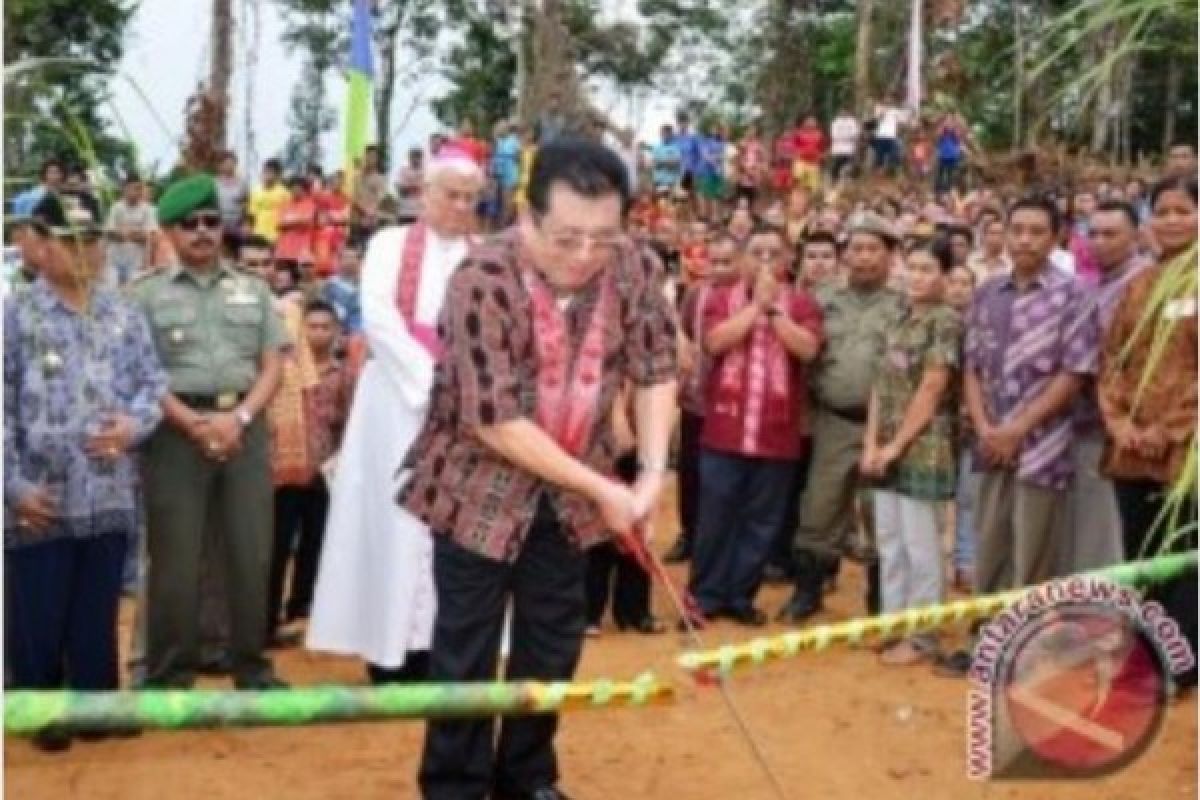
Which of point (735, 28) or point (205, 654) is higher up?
point (735, 28)

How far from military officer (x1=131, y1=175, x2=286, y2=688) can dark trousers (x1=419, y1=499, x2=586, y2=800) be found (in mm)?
1499

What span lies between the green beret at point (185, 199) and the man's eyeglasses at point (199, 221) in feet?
0.06

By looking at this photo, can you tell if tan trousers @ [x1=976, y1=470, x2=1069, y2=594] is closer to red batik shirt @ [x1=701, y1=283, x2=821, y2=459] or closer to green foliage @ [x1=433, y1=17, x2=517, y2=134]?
red batik shirt @ [x1=701, y1=283, x2=821, y2=459]

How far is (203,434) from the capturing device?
5.09 meters

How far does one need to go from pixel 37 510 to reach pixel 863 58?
90.0 feet

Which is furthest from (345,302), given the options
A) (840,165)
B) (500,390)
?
(840,165)

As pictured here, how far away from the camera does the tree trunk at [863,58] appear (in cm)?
3023

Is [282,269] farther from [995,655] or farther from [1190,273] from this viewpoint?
[1190,273]

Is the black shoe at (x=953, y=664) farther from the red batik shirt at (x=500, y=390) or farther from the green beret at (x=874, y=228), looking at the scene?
the red batik shirt at (x=500, y=390)

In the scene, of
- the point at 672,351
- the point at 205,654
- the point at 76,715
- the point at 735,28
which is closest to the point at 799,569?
the point at 205,654

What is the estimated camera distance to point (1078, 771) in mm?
3609

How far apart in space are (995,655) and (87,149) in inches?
79.0

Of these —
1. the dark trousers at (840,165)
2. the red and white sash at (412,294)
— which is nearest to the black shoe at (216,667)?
the red and white sash at (412,294)

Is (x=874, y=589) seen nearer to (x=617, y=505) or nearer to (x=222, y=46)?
(x=617, y=505)
